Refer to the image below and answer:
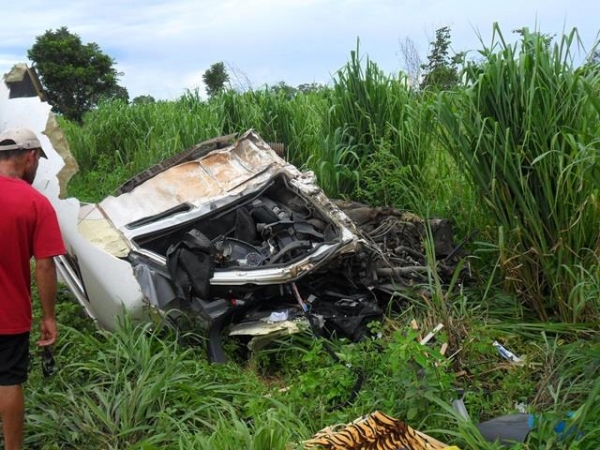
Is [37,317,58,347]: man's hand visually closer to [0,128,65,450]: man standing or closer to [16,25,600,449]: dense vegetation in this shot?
[0,128,65,450]: man standing

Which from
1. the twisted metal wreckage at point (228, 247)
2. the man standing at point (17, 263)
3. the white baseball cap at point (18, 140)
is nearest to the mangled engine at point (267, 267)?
the twisted metal wreckage at point (228, 247)

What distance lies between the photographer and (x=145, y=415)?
343cm

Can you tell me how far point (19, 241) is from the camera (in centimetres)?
322

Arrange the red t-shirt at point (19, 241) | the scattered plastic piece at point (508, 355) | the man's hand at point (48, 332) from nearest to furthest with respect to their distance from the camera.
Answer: the red t-shirt at point (19, 241) → the man's hand at point (48, 332) → the scattered plastic piece at point (508, 355)

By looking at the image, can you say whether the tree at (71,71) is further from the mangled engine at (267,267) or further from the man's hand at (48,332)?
the man's hand at (48,332)

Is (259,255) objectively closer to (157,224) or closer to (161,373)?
(157,224)

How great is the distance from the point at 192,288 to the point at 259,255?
640 mm

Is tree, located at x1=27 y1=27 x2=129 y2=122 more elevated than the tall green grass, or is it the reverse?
tree, located at x1=27 y1=27 x2=129 y2=122

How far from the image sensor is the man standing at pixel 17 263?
318 centimetres

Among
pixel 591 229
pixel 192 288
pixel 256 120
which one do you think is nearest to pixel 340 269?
pixel 192 288

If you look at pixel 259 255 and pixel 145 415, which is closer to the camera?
pixel 145 415

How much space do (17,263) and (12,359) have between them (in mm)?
520

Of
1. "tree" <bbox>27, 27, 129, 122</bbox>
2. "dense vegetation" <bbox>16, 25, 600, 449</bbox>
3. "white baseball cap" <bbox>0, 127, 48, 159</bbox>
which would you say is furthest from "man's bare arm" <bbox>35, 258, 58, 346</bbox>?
"tree" <bbox>27, 27, 129, 122</bbox>

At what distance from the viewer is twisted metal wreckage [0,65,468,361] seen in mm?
4301
